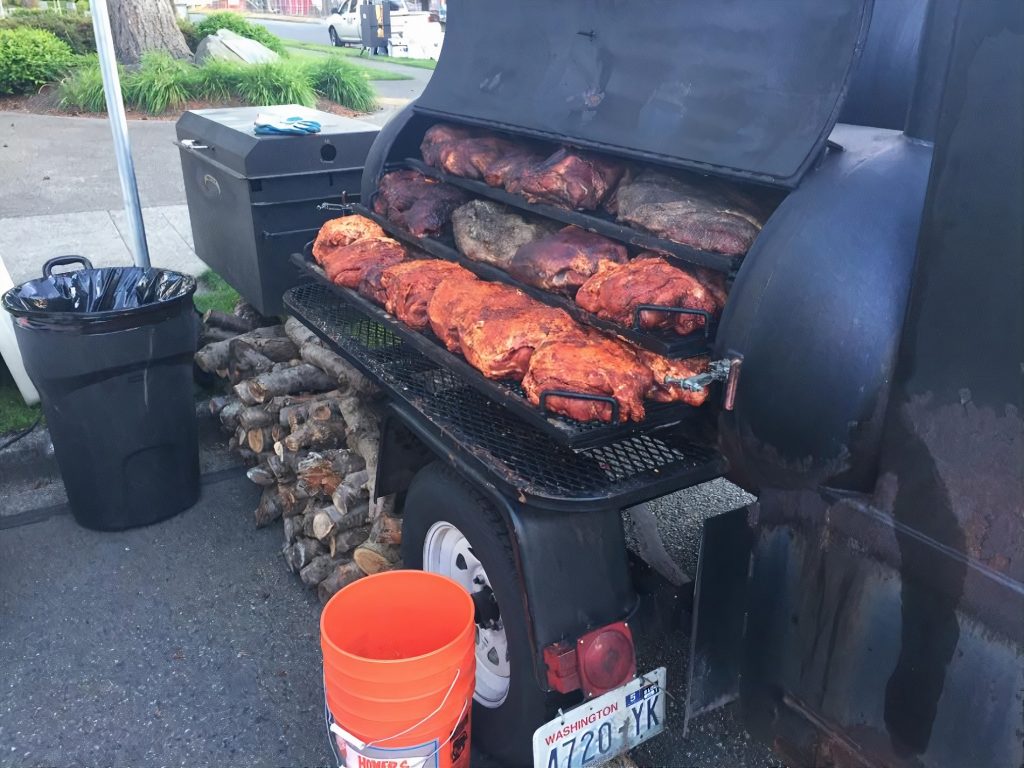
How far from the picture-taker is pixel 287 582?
364cm

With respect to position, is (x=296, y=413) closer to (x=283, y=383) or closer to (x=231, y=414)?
(x=283, y=383)

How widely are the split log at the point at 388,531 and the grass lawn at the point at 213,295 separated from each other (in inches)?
122

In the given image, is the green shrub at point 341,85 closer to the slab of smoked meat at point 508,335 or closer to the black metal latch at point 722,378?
the slab of smoked meat at point 508,335

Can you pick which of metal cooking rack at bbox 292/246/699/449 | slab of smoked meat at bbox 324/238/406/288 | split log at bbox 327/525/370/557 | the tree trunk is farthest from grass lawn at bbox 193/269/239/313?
the tree trunk

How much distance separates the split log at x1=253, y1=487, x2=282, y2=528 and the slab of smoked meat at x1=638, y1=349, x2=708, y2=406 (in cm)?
239

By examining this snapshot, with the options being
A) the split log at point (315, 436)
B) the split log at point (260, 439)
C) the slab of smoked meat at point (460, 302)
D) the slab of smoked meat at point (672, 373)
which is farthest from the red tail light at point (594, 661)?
the split log at point (260, 439)

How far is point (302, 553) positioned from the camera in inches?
143

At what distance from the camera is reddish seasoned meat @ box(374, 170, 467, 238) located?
3355 mm

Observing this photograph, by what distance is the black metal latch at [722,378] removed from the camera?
6.41ft

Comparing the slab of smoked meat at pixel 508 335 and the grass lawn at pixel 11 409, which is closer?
the slab of smoked meat at pixel 508 335

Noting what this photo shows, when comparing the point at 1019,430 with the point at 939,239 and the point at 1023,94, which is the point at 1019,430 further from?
the point at 1023,94

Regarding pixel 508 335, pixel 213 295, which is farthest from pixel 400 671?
pixel 213 295

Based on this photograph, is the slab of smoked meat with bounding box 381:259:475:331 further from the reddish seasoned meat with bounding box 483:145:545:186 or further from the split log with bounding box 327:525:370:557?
the split log with bounding box 327:525:370:557

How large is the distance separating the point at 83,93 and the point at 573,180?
40.3ft
